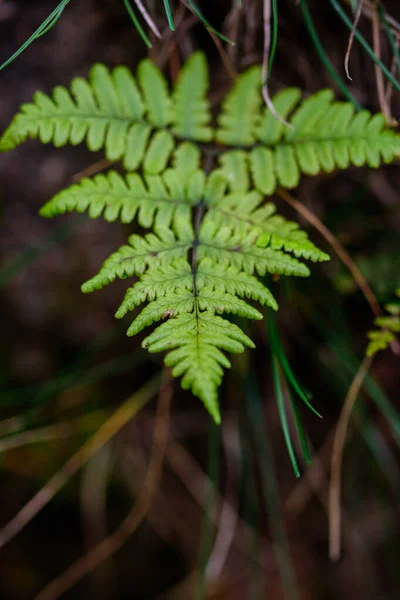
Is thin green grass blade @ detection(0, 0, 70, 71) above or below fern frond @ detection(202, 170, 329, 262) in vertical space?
above

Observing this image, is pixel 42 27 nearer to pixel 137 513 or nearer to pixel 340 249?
pixel 340 249

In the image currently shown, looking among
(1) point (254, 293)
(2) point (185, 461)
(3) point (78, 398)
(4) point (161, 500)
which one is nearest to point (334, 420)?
(2) point (185, 461)

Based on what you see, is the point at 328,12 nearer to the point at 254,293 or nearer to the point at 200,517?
the point at 254,293

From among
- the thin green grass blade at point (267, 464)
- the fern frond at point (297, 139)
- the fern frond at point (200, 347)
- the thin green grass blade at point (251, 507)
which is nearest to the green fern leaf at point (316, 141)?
the fern frond at point (297, 139)

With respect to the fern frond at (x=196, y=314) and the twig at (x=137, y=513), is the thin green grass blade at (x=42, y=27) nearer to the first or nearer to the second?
the fern frond at (x=196, y=314)

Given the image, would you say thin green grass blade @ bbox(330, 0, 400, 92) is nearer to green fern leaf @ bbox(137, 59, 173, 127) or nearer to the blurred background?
the blurred background

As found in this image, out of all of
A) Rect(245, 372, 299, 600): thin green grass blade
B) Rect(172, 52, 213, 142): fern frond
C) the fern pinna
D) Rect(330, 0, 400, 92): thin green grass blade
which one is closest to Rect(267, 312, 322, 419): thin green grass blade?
the fern pinna

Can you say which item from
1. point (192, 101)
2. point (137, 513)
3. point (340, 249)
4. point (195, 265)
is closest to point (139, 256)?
point (195, 265)
